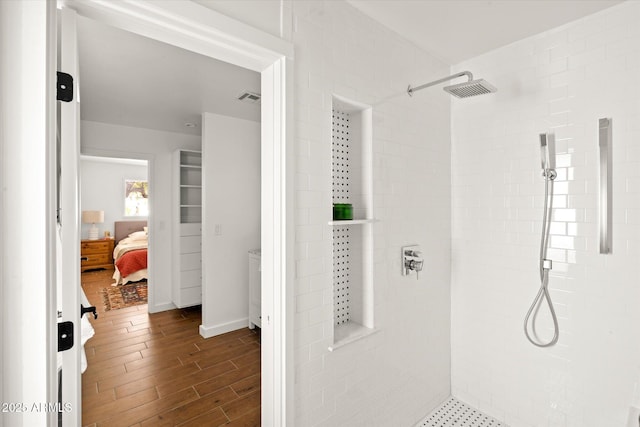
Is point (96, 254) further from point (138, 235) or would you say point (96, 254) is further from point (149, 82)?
point (149, 82)

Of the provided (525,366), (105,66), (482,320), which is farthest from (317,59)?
(525,366)

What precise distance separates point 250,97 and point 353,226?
6.38 ft

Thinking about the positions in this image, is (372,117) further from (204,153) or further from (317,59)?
(204,153)

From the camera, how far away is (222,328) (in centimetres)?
379

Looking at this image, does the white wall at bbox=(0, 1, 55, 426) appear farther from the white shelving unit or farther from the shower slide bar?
the white shelving unit

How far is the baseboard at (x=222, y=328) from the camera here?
367 cm

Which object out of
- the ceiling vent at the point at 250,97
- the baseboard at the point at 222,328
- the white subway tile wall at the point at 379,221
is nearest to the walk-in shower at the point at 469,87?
the white subway tile wall at the point at 379,221

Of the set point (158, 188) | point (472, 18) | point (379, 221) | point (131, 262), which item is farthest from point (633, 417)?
point (131, 262)

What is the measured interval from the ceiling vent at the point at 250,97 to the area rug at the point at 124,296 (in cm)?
367

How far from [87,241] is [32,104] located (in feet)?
24.9

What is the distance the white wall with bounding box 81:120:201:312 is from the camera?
14.2ft

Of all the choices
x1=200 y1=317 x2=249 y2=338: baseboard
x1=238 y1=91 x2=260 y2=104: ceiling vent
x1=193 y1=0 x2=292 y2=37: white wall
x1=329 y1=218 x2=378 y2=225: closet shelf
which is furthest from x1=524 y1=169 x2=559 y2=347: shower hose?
x1=200 y1=317 x2=249 y2=338: baseboard

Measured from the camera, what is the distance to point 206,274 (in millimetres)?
3756

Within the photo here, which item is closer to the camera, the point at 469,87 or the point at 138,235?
the point at 469,87
